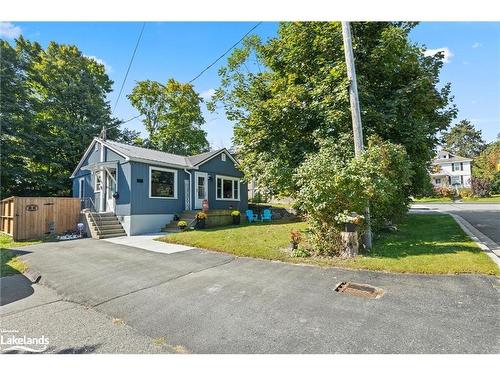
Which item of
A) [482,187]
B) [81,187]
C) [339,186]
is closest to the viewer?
[339,186]

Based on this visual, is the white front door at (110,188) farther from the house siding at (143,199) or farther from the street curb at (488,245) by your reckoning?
the street curb at (488,245)

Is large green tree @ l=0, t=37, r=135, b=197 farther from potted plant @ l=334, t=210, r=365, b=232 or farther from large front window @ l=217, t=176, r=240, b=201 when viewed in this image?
potted plant @ l=334, t=210, r=365, b=232

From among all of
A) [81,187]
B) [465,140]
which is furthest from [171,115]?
[465,140]

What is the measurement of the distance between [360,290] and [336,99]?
20.3 feet

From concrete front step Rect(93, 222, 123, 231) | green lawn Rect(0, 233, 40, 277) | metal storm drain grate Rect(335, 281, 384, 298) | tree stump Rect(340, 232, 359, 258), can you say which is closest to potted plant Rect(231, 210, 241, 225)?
concrete front step Rect(93, 222, 123, 231)

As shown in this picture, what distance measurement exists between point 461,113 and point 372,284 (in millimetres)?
10594

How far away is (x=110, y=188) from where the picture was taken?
14289 mm

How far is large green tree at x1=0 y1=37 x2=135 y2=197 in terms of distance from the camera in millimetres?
18547

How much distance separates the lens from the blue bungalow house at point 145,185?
13086 millimetres

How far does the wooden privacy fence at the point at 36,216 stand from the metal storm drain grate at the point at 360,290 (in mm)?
13242

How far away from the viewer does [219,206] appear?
1762 cm

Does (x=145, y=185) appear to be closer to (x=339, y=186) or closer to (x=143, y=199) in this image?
(x=143, y=199)

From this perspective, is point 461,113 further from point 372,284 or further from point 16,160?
point 16,160
